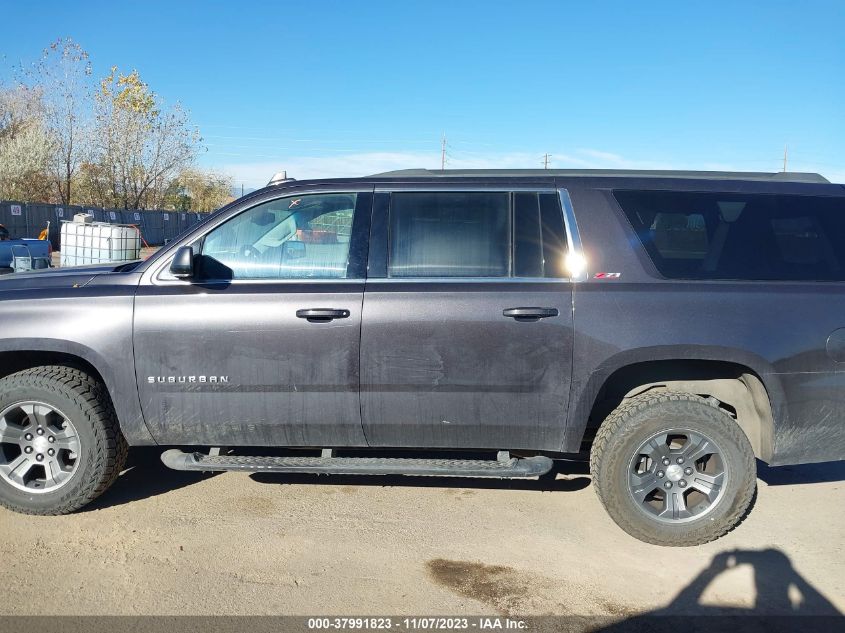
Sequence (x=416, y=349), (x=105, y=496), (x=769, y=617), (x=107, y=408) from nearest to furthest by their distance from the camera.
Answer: (x=769, y=617) < (x=416, y=349) < (x=107, y=408) < (x=105, y=496)

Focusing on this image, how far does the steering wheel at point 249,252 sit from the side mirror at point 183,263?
0.99ft

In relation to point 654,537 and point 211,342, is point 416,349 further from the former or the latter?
point 654,537

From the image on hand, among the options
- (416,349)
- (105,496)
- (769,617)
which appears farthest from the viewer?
(105,496)

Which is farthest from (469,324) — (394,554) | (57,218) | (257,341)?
(57,218)

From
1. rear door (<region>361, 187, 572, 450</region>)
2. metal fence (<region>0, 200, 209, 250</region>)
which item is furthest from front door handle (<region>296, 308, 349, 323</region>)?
metal fence (<region>0, 200, 209, 250</region>)

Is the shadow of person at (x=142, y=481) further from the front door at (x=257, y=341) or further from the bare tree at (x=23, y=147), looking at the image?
the bare tree at (x=23, y=147)

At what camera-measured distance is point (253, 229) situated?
3.91 meters

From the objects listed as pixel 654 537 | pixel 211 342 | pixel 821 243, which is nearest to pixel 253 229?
pixel 211 342

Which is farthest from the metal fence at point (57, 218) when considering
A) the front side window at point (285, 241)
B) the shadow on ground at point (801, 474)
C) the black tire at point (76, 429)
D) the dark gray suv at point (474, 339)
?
the shadow on ground at point (801, 474)

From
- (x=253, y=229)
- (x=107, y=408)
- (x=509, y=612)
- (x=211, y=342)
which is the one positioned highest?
(x=253, y=229)

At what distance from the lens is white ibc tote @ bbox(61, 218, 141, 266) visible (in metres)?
11.8

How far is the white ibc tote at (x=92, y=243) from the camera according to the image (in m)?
11.8

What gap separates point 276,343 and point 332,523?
1.13 m

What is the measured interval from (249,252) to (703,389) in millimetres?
2739
